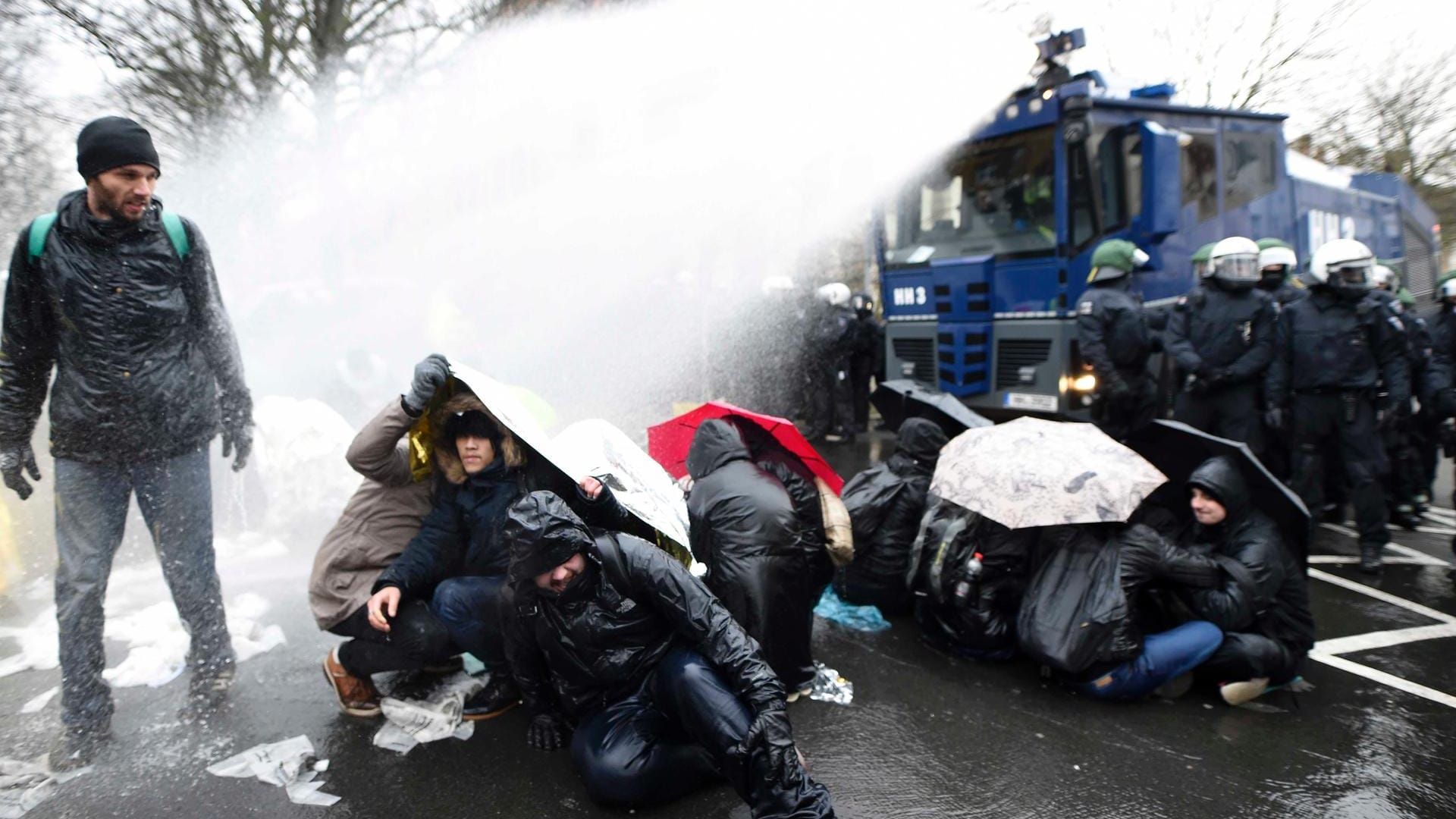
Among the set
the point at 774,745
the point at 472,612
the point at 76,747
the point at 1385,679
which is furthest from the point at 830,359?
the point at 76,747

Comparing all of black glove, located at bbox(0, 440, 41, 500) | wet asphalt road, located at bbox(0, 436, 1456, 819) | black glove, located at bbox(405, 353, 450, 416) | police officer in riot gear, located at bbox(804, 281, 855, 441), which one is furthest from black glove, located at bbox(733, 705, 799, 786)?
police officer in riot gear, located at bbox(804, 281, 855, 441)

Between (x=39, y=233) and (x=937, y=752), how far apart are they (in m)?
3.54

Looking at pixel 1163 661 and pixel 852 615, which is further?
pixel 852 615

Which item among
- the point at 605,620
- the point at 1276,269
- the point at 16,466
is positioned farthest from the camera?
the point at 1276,269

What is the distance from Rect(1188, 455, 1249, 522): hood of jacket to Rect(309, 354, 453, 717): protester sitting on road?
288cm

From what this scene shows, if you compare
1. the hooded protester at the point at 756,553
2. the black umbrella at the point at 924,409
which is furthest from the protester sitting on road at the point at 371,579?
the black umbrella at the point at 924,409

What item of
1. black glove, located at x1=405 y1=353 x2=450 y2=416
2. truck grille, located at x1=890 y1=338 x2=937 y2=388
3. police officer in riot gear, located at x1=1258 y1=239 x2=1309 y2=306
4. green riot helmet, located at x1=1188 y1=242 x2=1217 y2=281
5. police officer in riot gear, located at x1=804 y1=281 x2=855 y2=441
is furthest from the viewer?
police officer in riot gear, located at x1=804 y1=281 x2=855 y2=441

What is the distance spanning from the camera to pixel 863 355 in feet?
31.7

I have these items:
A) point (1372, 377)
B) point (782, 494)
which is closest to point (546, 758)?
point (782, 494)

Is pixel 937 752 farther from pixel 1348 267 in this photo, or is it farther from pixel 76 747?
pixel 1348 267

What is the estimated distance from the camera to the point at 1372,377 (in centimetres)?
492

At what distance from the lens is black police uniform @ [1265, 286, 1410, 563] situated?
493 centimetres

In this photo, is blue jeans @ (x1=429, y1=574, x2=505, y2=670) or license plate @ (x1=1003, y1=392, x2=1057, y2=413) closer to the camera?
blue jeans @ (x1=429, y1=574, x2=505, y2=670)

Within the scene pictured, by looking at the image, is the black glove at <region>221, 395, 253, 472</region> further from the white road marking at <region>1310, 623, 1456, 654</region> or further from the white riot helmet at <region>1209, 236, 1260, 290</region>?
the white riot helmet at <region>1209, 236, 1260, 290</region>
